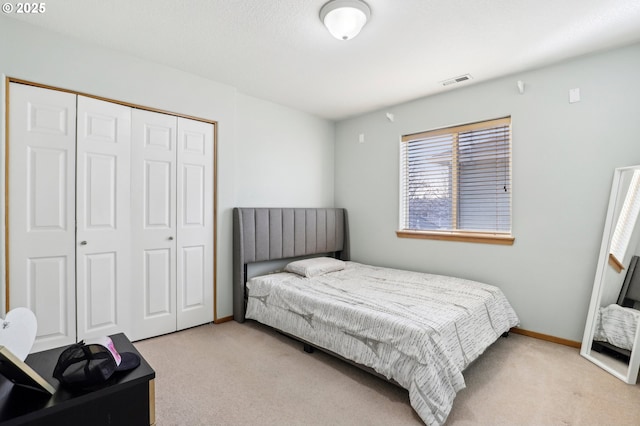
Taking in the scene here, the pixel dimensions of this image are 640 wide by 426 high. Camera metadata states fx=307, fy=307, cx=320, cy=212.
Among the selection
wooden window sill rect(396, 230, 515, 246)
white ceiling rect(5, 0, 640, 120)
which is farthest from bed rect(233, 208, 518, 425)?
white ceiling rect(5, 0, 640, 120)

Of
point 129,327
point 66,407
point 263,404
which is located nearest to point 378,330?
point 263,404

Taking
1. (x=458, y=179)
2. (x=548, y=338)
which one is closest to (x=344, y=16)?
(x=458, y=179)

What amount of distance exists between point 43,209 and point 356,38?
270 centimetres

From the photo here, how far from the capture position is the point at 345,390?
2074mm

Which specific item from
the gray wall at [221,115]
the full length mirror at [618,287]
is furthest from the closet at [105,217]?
the full length mirror at [618,287]

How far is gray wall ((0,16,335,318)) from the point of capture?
7.38 feet

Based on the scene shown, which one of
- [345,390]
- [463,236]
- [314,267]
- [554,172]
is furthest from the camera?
[314,267]

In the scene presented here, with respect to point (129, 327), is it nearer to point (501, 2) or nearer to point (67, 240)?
point (67, 240)

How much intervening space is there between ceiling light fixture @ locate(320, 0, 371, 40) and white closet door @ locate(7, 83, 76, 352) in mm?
2070

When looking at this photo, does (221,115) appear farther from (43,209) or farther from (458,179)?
(458,179)

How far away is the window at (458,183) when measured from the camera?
314cm

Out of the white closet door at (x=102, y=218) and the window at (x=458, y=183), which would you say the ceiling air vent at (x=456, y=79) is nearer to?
the window at (x=458, y=183)

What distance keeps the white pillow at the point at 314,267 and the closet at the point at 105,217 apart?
0.91m

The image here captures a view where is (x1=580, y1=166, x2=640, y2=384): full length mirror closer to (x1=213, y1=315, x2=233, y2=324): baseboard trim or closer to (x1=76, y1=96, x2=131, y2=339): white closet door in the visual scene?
(x1=213, y1=315, x2=233, y2=324): baseboard trim
